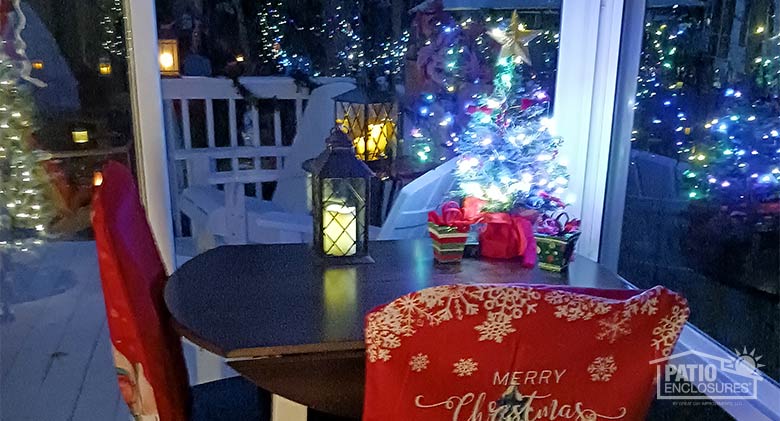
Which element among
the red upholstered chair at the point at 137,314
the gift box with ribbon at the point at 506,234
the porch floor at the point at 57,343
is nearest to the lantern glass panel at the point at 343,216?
the gift box with ribbon at the point at 506,234

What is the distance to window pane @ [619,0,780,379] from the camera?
1.55 metres

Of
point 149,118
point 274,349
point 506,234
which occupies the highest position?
point 149,118

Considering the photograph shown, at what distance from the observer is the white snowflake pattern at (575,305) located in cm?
89

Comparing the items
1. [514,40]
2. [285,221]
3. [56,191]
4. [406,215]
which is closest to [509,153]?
[514,40]

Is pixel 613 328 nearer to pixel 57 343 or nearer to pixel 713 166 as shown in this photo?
pixel 713 166

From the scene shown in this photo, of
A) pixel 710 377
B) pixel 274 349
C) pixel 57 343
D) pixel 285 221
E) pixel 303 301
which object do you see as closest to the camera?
pixel 274 349

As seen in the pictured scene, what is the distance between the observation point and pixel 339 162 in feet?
5.12

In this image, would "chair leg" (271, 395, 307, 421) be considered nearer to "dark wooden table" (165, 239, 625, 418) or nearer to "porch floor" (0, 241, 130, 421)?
"dark wooden table" (165, 239, 625, 418)

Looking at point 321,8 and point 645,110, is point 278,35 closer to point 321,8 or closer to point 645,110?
point 321,8

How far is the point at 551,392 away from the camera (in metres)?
0.96

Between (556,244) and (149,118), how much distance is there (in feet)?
3.88

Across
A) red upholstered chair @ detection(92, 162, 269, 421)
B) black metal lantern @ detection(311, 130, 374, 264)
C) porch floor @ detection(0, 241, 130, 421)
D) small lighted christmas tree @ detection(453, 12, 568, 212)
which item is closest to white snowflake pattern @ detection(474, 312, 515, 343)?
red upholstered chair @ detection(92, 162, 269, 421)

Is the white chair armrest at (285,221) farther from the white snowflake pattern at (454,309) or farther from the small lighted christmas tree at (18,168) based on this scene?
the white snowflake pattern at (454,309)

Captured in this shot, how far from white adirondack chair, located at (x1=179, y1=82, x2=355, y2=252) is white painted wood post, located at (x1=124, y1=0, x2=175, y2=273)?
0.11 m
